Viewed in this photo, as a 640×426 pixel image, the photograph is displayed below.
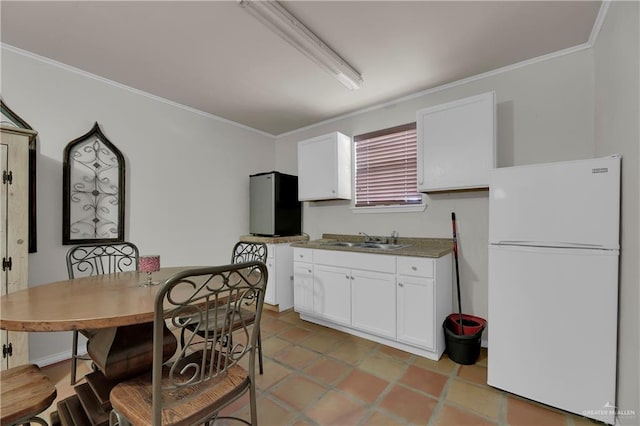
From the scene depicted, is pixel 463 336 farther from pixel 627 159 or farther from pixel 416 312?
pixel 627 159

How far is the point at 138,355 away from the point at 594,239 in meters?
2.65

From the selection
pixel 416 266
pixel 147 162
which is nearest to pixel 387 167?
pixel 416 266

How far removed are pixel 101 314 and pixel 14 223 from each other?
5.14 feet

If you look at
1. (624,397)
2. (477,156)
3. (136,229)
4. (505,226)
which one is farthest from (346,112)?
(624,397)

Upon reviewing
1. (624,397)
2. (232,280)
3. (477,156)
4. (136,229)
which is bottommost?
(624,397)

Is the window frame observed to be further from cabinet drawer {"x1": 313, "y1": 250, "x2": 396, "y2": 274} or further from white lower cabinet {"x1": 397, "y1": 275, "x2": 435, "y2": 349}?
white lower cabinet {"x1": 397, "y1": 275, "x2": 435, "y2": 349}

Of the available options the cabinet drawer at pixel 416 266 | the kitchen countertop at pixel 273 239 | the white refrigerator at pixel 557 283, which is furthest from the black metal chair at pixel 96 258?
the white refrigerator at pixel 557 283

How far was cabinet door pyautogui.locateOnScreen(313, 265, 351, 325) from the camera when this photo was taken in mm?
2748

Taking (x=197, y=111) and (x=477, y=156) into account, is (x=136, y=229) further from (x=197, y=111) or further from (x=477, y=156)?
(x=477, y=156)

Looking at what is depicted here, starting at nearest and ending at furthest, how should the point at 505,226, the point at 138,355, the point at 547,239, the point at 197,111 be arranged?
the point at 138,355 → the point at 547,239 → the point at 505,226 → the point at 197,111

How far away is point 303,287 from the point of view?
3.12 meters

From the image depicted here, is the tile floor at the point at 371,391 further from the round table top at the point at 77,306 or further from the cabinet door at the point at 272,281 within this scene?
the round table top at the point at 77,306

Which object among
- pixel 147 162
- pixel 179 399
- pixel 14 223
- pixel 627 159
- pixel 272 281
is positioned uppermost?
pixel 147 162

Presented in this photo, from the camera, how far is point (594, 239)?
1586 millimetres
